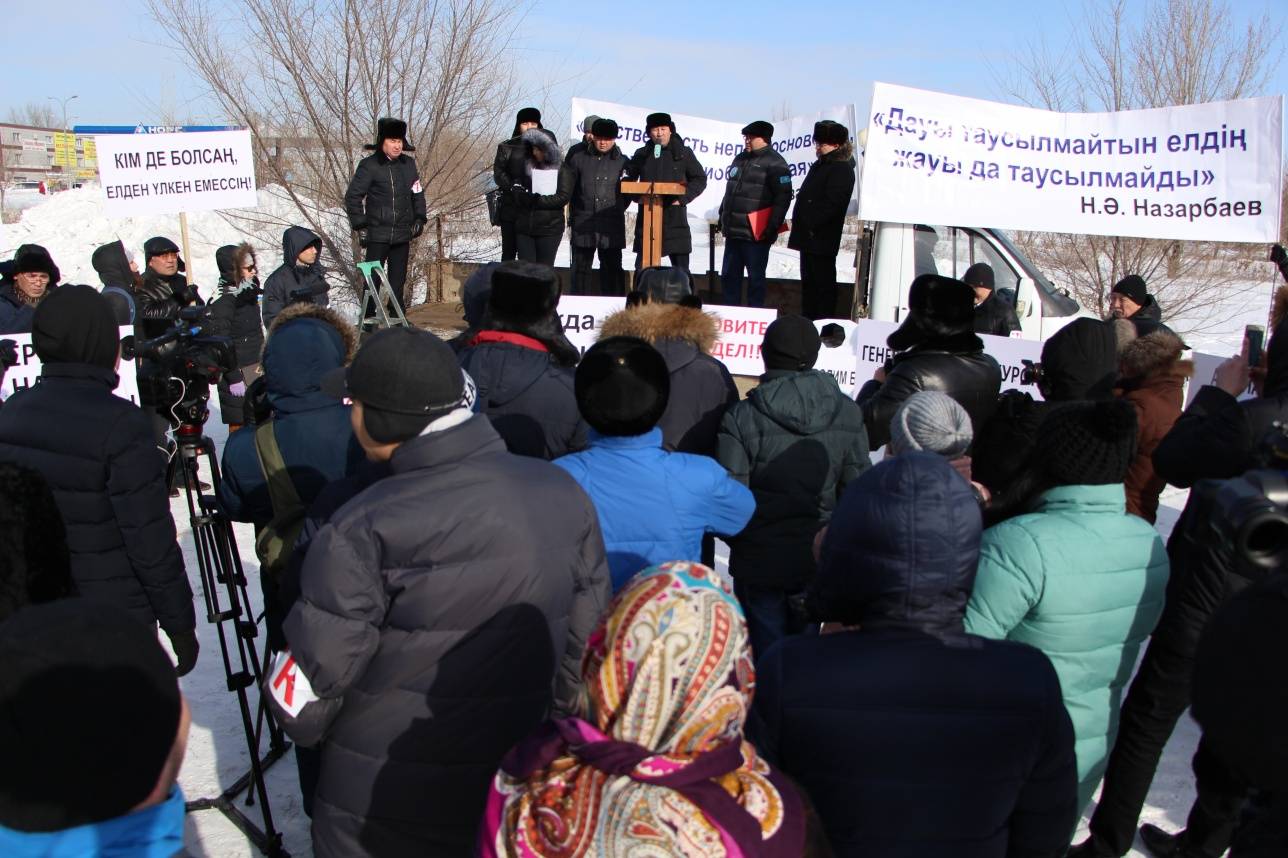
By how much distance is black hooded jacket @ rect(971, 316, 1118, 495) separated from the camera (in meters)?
3.57

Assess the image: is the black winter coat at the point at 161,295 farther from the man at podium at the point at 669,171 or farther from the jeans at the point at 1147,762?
the jeans at the point at 1147,762

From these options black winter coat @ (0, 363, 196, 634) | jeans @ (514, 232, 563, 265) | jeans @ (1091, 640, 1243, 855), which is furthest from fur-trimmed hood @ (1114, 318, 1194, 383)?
jeans @ (514, 232, 563, 265)

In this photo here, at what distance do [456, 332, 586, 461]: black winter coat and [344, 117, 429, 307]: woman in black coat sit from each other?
6878mm

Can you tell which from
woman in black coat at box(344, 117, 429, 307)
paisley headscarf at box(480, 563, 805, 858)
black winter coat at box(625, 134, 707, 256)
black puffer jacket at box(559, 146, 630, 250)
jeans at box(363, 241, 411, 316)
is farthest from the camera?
jeans at box(363, 241, 411, 316)

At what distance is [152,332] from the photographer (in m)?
4.48

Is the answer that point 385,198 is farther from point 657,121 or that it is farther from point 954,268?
point 954,268

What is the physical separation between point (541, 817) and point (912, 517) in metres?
0.92

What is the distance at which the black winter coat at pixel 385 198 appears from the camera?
32.7 ft

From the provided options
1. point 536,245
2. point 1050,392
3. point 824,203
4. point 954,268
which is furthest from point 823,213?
point 1050,392

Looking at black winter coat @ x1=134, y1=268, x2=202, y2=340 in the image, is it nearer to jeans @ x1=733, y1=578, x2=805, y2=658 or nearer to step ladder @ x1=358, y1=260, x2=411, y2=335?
step ladder @ x1=358, y1=260, x2=411, y2=335

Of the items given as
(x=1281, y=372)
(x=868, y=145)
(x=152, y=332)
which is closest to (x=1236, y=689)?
(x=1281, y=372)

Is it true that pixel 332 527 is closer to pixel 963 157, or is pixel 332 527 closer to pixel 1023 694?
pixel 1023 694

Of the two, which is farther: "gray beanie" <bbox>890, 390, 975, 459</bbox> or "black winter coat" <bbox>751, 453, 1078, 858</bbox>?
"gray beanie" <bbox>890, 390, 975, 459</bbox>

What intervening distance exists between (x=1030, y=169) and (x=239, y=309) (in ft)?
20.3
